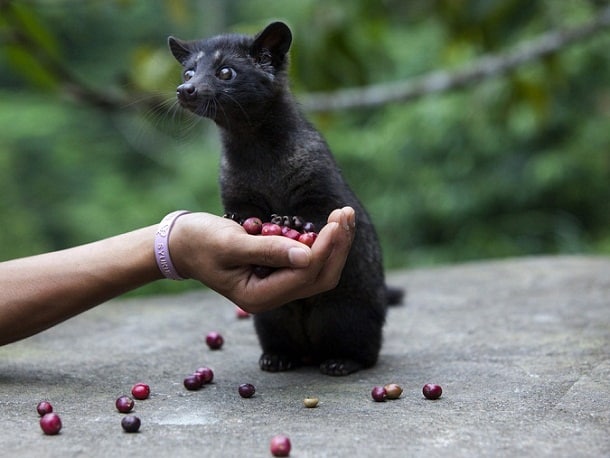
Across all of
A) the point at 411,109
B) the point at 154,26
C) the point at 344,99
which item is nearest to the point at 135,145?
the point at 154,26

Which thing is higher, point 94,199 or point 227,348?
point 94,199

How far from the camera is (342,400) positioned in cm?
313

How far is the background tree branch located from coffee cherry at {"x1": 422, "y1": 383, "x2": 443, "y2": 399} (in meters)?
3.49

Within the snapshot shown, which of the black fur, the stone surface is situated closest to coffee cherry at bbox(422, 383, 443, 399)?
the stone surface

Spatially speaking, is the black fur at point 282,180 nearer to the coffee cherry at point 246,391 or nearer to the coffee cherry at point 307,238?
the coffee cherry at point 307,238

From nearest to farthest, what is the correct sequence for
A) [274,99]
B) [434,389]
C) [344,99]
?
[434,389] < [274,99] < [344,99]

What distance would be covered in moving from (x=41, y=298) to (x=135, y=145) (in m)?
13.6

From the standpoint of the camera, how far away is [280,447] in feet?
7.91

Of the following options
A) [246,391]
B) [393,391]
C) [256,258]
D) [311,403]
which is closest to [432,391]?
[393,391]

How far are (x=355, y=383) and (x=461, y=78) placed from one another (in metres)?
3.52

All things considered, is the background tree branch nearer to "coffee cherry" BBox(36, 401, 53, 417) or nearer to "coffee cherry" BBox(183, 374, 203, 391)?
→ "coffee cherry" BBox(183, 374, 203, 391)

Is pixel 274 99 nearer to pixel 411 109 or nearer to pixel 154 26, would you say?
pixel 411 109

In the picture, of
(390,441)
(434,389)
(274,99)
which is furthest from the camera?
(274,99)

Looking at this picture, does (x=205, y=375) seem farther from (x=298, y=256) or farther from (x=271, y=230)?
(x=298, y=256)
